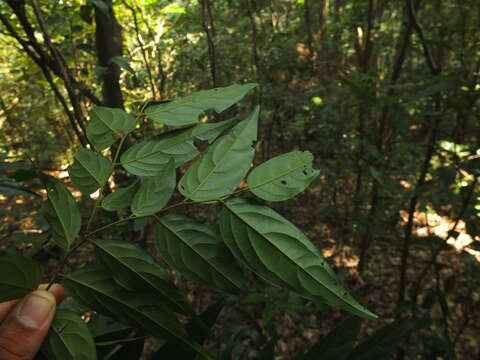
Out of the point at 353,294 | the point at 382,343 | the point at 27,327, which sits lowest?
the point at 353,294

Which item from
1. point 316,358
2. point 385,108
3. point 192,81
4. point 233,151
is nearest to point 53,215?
point 233,151

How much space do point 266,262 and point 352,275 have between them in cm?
250

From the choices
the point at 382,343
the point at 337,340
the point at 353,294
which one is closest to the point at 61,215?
the point at 337,340

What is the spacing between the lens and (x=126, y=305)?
0.34m

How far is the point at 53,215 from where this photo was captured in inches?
14.5

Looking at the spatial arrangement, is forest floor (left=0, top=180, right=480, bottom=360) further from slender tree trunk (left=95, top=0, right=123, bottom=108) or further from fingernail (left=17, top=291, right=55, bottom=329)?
fingernail (left=17, top=291, right=55, bottom=329)

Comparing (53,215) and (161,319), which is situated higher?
(53,215)

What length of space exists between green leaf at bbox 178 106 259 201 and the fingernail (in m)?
0.24

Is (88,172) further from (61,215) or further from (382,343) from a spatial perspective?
(382,343)

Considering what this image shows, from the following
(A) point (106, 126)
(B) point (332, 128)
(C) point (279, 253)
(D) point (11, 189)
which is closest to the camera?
(C) point (279, 253)

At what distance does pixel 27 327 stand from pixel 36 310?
0.02 m

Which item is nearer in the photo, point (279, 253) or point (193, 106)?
point (279, 253)

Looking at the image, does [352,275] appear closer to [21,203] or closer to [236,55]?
[236,55]

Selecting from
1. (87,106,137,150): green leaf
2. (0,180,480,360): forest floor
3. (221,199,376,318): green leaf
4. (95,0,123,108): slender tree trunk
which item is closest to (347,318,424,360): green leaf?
(221,199,376,318): green leaf
